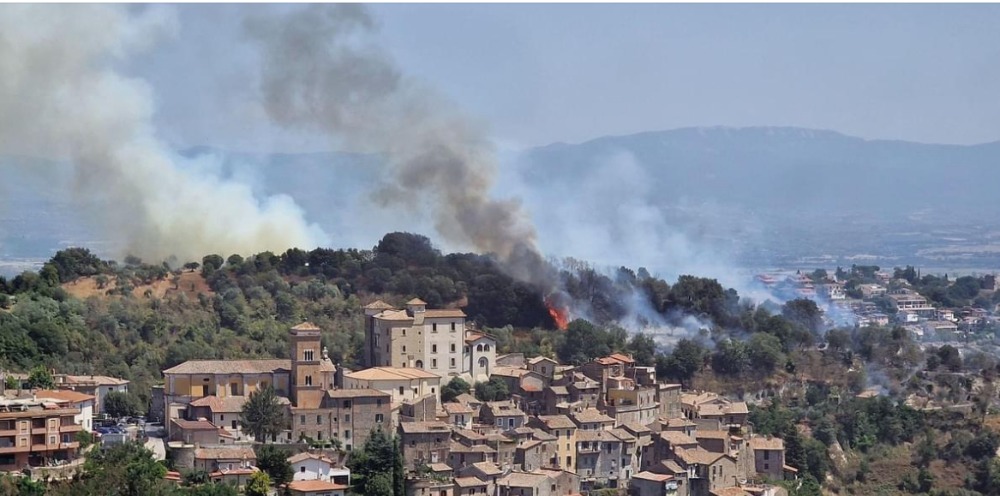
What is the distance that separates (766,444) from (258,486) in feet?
48.3

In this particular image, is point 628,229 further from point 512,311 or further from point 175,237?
point 512,311

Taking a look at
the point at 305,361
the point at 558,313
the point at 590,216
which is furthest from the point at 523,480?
the point at 590,216

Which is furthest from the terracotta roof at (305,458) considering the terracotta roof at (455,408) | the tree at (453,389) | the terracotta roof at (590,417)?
the terracotta roof at (590,417)

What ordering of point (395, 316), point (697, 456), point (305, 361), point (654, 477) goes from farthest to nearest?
point (395, 316), point (305, 361), point (697, 456), point (654, 477)

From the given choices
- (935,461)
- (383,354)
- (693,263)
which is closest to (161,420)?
(383,354)

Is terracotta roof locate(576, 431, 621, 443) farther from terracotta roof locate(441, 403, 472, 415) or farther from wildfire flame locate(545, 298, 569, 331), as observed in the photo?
wildfire flame locate(545, 298, 569, 331)

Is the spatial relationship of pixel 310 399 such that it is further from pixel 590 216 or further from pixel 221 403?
pixel 590 216

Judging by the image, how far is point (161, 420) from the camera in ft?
154

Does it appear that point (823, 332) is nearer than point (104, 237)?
Yes

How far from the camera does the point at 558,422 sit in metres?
46.9

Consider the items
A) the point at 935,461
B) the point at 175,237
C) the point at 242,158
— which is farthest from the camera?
the point at 242,158

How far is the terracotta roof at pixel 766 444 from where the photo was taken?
49125 millimetres

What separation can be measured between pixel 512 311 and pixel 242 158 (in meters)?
70.3

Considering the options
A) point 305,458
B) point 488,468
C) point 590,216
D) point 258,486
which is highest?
point 590,216
